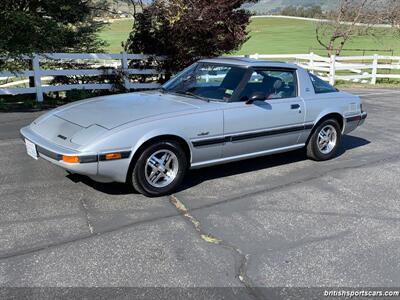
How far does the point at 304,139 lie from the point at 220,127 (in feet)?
5.34

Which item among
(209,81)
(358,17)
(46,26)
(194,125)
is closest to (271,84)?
(209,81)

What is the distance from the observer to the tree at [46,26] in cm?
1080

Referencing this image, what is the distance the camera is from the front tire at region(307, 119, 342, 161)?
6.55 metres

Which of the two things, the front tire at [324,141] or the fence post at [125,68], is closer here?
the front tire at [324,141]

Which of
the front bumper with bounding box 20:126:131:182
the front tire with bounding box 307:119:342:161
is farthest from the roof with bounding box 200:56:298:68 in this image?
the front bumper with bounding box 20:126:131:182

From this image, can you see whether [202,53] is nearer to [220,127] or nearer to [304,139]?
[304,139]

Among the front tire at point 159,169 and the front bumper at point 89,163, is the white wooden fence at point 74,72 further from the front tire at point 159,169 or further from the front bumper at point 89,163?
the front tire at point 159,169

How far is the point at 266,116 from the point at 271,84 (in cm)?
54

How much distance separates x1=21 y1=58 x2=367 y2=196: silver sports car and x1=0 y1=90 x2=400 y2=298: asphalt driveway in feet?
1.21

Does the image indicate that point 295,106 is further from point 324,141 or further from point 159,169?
point 159,169

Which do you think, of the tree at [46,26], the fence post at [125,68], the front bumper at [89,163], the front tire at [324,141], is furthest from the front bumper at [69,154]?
the fence post at [125,68]

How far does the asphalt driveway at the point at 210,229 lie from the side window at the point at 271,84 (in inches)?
40.0

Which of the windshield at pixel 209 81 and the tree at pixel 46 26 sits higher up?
the tree at pixel 46 26

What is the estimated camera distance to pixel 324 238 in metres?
4.20
